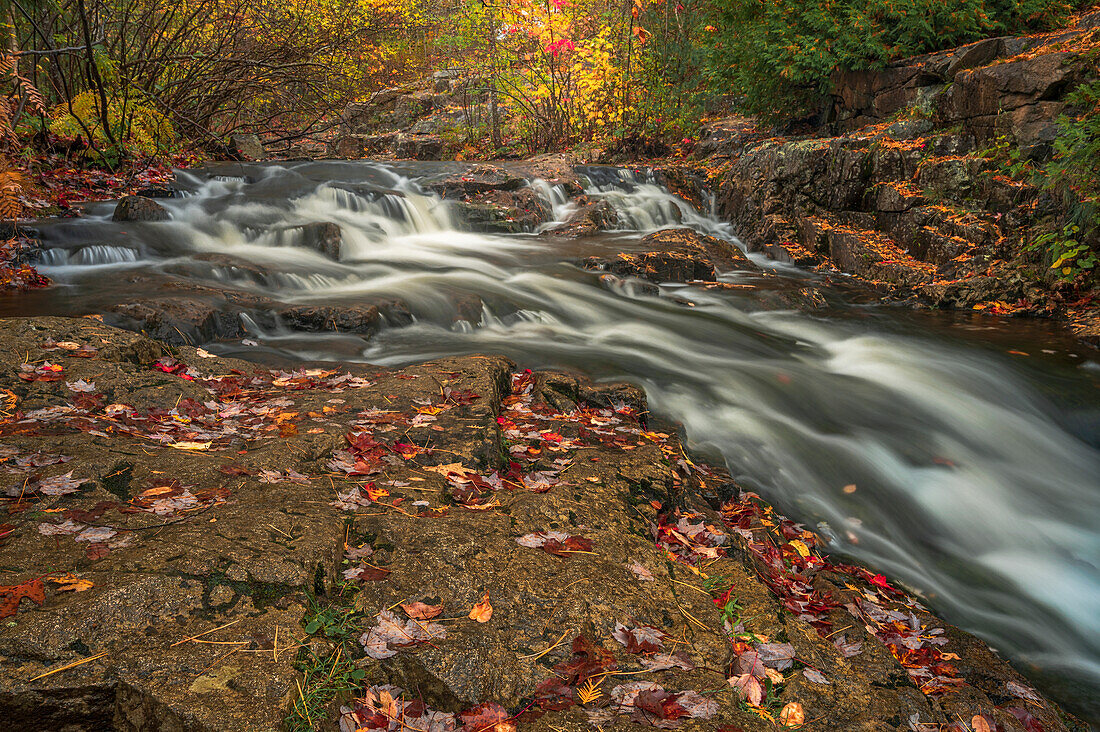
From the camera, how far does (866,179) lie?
36.2 ft

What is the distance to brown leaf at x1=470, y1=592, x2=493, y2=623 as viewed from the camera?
7.37 ft

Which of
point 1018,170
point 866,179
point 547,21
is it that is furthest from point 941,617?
point 547,21

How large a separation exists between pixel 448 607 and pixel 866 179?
11.4 m

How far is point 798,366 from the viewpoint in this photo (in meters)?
7.08

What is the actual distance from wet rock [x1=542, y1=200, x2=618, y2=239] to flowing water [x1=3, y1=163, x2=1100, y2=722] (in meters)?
1.10

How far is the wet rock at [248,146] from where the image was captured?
15674 millimetres

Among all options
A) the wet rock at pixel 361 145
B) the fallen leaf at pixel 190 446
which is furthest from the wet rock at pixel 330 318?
the wet rock at pixel 361 145

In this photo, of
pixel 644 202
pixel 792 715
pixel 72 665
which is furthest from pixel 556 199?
pixel 72 665

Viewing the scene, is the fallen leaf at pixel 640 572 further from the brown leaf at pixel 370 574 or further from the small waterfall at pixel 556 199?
the small waterfall at pixel 556 199

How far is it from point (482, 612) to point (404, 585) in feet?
1.02

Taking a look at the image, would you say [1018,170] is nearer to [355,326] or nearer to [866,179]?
[866,179]

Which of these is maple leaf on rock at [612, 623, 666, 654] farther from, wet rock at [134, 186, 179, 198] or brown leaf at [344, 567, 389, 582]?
wet rock at [134, 186, 179, 198]

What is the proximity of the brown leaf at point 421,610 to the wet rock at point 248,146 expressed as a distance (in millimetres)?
15940

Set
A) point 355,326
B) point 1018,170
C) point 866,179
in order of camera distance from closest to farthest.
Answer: point 355,326, point 1018,170, point 866,179
